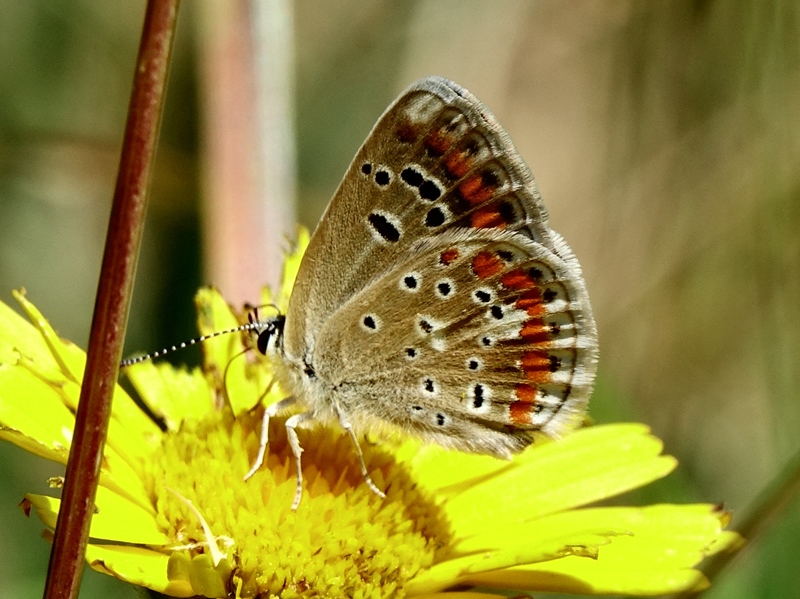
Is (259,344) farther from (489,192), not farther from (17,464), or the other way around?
(17,464)

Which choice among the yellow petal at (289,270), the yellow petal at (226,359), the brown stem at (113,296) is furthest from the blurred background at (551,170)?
the brown stem at (113,296)

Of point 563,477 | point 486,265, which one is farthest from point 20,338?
point 563,477

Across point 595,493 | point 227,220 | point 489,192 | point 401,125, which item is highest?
point 227,220

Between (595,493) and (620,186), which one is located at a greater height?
(620,186)

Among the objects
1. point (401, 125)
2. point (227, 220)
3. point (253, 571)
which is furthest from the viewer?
point (227, 220)

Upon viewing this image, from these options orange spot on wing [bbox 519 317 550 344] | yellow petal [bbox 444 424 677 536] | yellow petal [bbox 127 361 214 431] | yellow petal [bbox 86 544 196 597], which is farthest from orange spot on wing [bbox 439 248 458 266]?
yellow petal [bbox 86 544 196 597]

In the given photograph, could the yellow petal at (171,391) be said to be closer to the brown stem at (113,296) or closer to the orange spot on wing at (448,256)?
the orange spot on wing at (448,256)

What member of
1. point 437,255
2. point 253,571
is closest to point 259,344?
point 437,255

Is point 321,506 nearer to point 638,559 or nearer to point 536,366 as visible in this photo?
point 536,366
